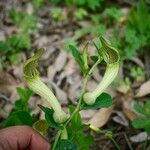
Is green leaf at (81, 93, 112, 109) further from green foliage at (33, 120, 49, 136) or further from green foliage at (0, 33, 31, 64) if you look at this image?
green foliage at (0, 33, 31, 64)

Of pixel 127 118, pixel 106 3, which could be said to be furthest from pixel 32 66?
pixel 106 3

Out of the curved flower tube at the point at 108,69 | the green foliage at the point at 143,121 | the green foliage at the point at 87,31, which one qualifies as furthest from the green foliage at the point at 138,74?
the curved flower tube at the point at 108,69

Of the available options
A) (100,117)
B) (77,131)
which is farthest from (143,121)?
(100,117)

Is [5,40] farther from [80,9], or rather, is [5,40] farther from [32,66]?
[32,66]

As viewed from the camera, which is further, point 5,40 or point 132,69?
point 5,40

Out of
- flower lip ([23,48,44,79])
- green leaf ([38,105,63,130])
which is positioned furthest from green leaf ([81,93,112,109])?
flower lip ([23,48,44,79])

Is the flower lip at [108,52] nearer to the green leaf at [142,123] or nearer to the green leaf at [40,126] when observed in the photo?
the green leaf at [40,126]
